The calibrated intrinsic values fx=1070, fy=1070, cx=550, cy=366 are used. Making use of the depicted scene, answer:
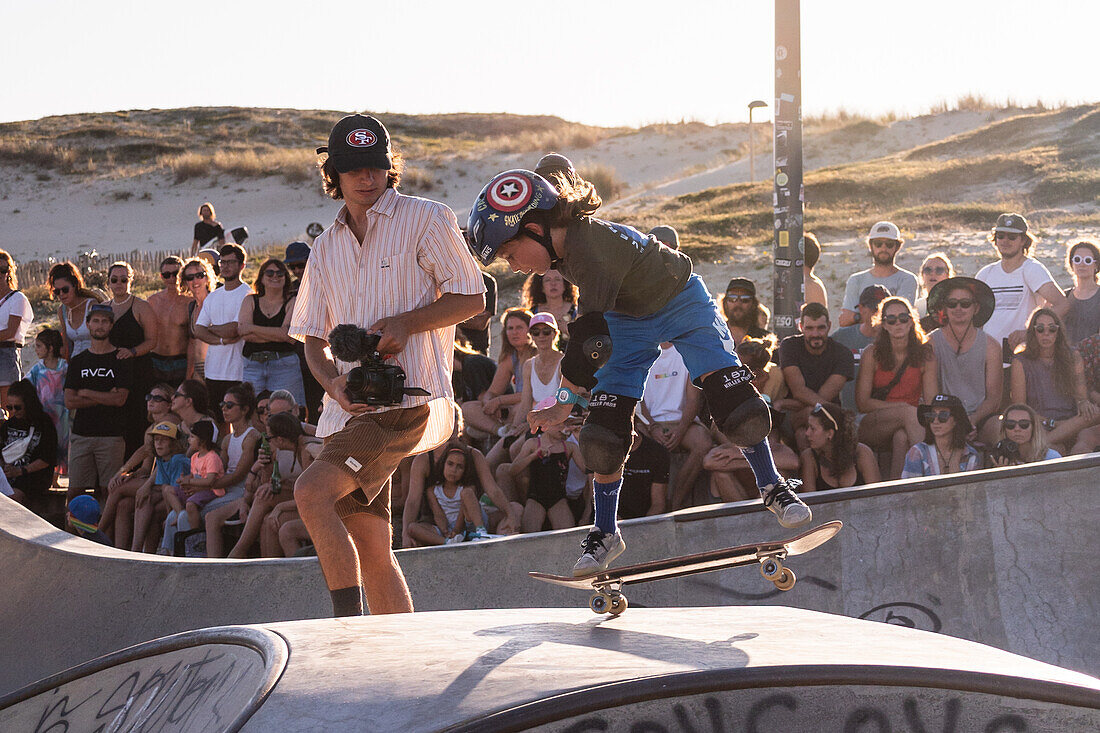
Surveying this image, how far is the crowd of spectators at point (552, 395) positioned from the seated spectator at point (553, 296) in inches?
0.7

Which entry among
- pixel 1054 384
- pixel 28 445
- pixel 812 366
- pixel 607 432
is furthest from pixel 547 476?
pixel 28 445

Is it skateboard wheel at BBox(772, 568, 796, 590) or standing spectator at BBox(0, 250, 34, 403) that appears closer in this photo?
skateboard wheel at BBox(772, 568, 796, 590)

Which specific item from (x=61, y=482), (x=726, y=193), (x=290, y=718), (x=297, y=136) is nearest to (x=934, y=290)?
(x=290, y=718)

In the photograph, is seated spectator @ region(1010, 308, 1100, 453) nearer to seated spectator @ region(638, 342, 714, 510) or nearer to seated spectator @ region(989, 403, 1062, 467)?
seated spectator @ region(989, 403, 1062, 467)

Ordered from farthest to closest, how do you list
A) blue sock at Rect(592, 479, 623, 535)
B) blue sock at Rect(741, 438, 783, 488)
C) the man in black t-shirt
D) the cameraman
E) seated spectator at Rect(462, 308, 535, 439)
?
seated spectator at Rect(462, 308, 535, 439), the man in black t-shirt, blue sock at Rect(592, 479, 623, 535), blue sock at Rect(741, 438, 783, 488), the cameraman

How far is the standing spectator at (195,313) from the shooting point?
918cm

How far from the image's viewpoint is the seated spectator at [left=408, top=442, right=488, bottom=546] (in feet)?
22.6

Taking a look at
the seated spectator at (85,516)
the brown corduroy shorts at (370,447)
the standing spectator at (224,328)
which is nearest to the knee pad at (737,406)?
the brown corduroy shorts at (370,447)

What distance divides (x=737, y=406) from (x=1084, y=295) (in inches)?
183

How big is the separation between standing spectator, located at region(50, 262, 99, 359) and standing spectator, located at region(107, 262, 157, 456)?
547 mm

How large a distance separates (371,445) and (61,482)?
8529 mm

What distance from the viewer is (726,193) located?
26.3m

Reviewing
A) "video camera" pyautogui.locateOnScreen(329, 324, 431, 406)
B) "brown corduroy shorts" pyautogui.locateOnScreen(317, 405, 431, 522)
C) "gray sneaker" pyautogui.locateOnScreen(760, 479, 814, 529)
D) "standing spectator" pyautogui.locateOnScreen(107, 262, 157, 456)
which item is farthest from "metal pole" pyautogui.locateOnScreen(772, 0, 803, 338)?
"standing spectator" pyautogui.locateOnScreen(107, 262, 157, 456)

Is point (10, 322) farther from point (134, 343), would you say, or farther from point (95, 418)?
point (95, 418)
